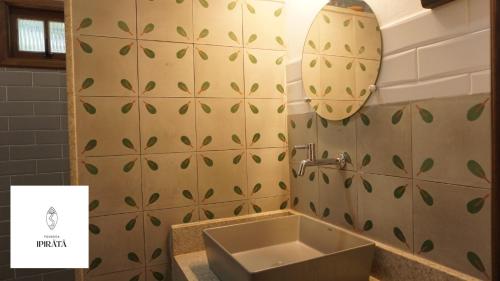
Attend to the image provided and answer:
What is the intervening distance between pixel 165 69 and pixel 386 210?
897 mm

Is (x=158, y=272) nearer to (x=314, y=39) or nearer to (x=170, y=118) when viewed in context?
(x=170, y=118)

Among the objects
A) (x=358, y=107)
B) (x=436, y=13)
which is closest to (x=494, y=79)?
(x=436, y=13)

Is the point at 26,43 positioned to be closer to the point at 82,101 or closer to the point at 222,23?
the point at 82,101

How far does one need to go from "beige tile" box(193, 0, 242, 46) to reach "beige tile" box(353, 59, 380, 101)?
1.73ft

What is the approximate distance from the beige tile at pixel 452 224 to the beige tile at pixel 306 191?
42 cm

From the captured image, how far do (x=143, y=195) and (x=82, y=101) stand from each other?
39cm

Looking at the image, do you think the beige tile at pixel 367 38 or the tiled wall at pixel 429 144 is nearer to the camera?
the tiled wall at pixel 429 144

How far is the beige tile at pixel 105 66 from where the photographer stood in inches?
42.4

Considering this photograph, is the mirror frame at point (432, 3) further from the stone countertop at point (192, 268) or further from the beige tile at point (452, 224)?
the stone countertop at point (192, 268)

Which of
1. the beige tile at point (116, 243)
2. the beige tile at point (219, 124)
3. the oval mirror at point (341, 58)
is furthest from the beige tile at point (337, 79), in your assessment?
the beige tile at point (116, 243)

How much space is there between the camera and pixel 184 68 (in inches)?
47.5

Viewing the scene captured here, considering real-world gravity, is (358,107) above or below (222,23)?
below

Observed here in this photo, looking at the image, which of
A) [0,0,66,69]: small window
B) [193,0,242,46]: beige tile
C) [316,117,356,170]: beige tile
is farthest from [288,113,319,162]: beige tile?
[0,0,66,69]: small window

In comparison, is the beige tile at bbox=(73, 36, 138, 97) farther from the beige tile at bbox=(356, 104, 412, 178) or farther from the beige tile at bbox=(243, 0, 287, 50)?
the beige tile at bbox=(356, 104, 412, 178)
